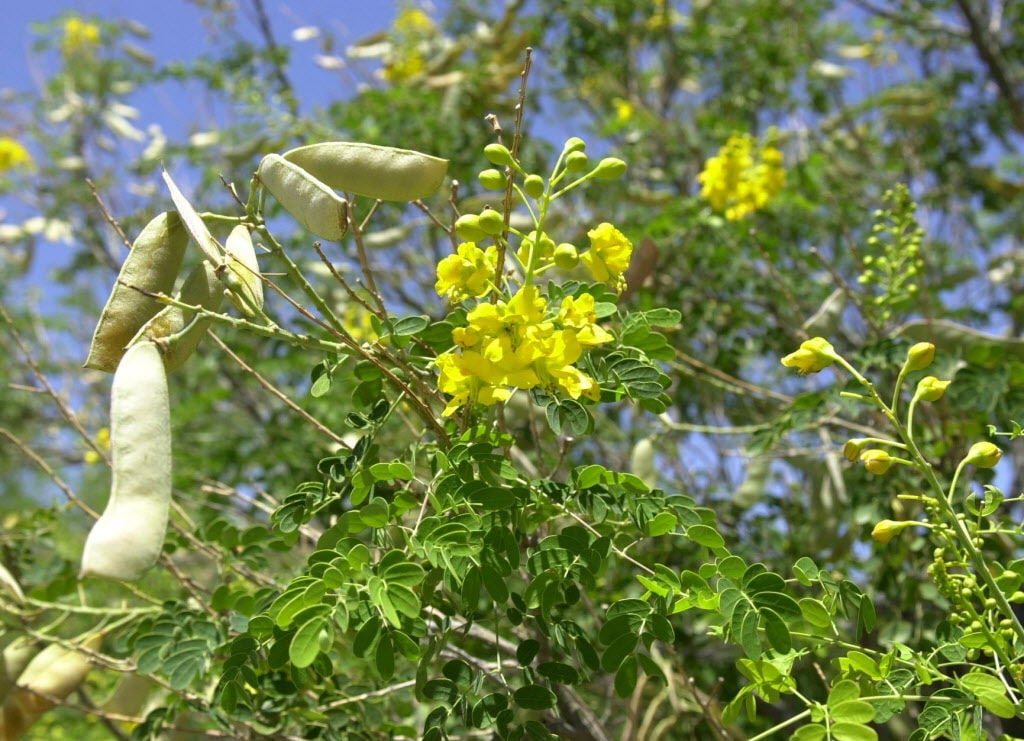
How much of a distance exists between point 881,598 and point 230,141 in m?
3.72

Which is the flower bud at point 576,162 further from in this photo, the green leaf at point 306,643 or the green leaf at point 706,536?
the green leaf at point 306,643

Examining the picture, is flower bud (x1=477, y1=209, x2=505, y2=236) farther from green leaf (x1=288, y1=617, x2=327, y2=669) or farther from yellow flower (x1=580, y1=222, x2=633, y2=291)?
green leaf (x1=288, y1=617, x2=327, y2=669)

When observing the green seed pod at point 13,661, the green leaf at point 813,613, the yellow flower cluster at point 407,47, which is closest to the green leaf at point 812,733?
the green leaf at point 813,613

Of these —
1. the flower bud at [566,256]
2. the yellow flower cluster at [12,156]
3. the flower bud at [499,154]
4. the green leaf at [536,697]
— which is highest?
the flower bud at [499,154]

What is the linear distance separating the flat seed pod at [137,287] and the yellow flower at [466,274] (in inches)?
13.1

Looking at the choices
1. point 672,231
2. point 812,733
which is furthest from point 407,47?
point 812,733

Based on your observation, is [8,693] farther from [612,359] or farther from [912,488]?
[912,488]

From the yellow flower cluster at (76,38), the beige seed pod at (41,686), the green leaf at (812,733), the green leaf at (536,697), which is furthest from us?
the yellow flower cluster at (76,38)

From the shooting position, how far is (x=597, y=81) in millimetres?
5297

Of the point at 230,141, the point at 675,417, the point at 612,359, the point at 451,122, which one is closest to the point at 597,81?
the point at 451,122

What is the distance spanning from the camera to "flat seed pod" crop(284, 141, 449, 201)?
48.1 inches

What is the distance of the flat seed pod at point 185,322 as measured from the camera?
3.45 feet

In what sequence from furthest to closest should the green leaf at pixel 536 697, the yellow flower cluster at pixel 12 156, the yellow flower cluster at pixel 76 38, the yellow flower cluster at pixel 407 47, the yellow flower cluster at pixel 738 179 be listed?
the yellow flower cluster at pixel 76 38 < the yellow flower cluster at pixel 12 156 < the yellow flower cluster at pixel 407 47 < the yellow flower cluster at pixel 738 179 < the green leaf at pixel 536 697

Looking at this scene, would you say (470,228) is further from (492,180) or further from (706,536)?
(706,536)
